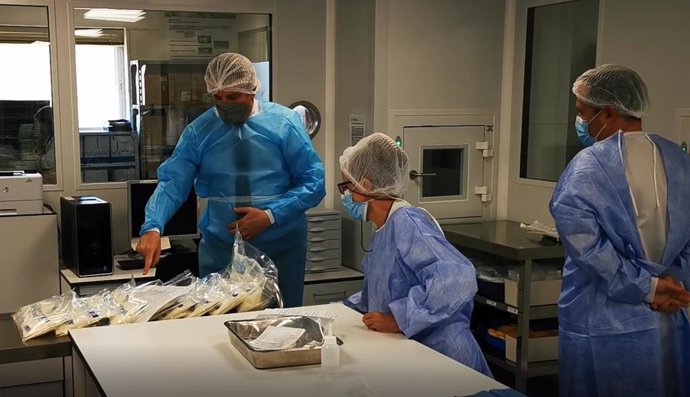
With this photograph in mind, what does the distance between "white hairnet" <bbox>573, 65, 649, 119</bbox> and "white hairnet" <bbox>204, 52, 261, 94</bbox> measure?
4.07 feet

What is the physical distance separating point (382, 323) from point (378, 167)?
471 millimetres

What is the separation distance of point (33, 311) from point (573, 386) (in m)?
1.71

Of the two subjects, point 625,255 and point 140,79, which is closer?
point 625,255

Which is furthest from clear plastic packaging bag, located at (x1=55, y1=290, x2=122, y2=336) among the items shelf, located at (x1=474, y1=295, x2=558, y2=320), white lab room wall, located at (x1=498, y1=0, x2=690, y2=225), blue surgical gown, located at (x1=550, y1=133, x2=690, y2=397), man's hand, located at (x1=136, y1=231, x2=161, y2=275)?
white lab room wall, located at (x1=498, y1=0, x2=690, y2=225)

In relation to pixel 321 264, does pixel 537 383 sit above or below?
below

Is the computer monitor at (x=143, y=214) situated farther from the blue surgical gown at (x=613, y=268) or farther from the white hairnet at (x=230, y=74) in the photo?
the blue surgical gown at (x=613, y=268)

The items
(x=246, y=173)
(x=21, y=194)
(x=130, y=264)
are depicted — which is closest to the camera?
(x=246, y=173)

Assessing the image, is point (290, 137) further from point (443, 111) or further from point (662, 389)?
point (662, 389)

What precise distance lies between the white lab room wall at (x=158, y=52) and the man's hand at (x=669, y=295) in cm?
247

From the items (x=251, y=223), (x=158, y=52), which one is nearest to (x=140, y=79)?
(x=158, y=52)

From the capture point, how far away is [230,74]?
298 centimetres

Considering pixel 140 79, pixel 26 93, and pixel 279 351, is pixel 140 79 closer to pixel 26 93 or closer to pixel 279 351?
pixel 26 93

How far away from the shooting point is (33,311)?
2334 millimetres

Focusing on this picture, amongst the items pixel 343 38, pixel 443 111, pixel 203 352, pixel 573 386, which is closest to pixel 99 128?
pixel 343 38
